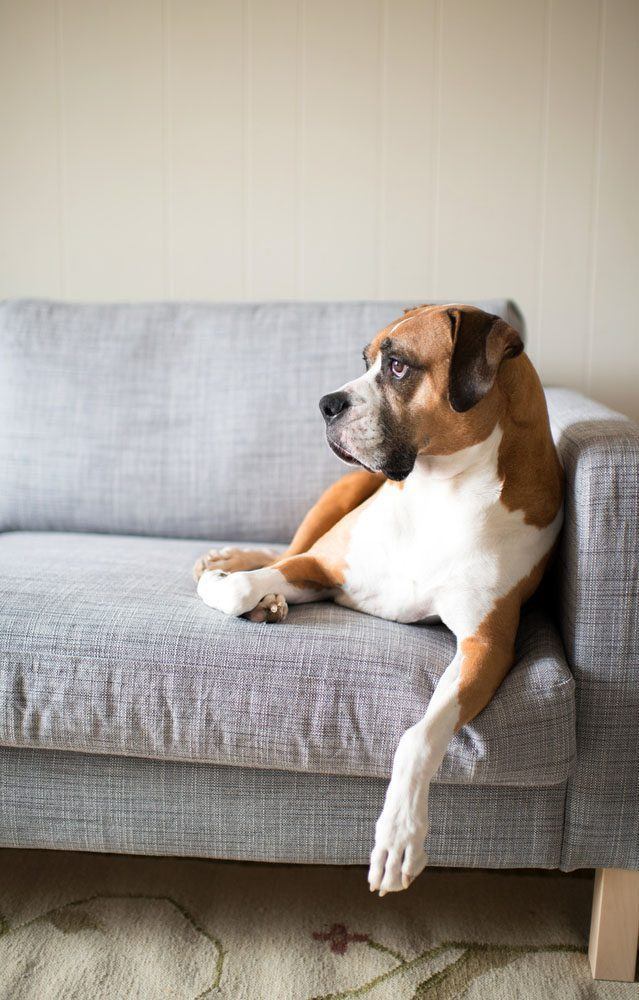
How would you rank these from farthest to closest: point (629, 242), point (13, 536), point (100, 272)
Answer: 1. point (100, 272)
2. point (629, 242)
3. point (13, 536)

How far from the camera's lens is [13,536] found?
1.94 metres

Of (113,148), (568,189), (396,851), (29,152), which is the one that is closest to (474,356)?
(396,851)

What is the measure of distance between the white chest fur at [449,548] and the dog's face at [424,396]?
0.05m

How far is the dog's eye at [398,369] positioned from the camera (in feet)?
4.56

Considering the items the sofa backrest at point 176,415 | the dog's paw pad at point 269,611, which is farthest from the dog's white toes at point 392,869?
the sofa backrest at point 176,415

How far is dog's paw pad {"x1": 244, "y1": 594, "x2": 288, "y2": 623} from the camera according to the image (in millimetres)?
1368

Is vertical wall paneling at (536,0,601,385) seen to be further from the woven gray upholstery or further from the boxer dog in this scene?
the woven gray upholstery

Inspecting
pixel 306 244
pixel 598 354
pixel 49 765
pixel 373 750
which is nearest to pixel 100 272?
pixel 306 244

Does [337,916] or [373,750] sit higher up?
[373,750]

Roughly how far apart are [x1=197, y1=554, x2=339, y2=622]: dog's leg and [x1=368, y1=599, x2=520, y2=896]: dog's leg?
0.97 feet

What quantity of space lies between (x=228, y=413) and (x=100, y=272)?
0.76m

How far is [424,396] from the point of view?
1.37 meters

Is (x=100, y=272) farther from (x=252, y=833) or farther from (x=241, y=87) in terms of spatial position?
(x=252, y=833)

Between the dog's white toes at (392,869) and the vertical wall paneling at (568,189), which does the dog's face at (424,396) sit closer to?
the dog's white toes at (392,869)
